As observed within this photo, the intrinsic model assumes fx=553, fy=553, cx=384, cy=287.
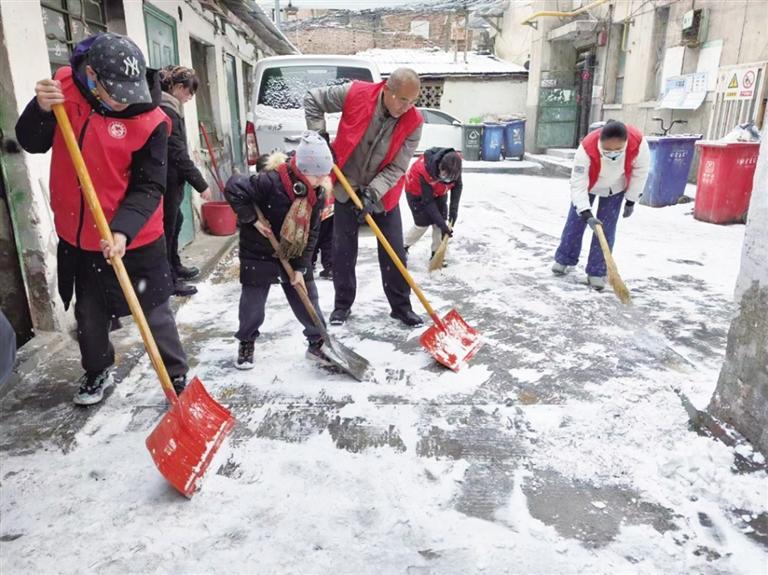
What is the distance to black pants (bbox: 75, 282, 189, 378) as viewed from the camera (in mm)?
2406

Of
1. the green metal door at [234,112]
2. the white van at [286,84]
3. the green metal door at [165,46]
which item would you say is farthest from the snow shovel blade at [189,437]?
the green metal door at [234,112]

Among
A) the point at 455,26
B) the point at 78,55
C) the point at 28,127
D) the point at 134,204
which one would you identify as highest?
the point at 455,26

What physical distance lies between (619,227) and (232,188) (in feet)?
18.0

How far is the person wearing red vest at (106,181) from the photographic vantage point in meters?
2.02

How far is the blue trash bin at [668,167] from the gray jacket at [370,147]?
5.79 metres

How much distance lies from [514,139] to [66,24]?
42.4ft

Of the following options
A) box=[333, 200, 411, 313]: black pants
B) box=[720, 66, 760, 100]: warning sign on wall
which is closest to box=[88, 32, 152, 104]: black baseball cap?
box=[333, 200, 411, 313]: black pants

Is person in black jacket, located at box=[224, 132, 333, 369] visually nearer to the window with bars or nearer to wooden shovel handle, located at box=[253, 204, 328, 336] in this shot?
wooden shovel handle, located at box=[253, 204, 328, 336]

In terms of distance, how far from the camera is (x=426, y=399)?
2697mm

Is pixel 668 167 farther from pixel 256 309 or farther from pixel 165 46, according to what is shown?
pixel 256 309

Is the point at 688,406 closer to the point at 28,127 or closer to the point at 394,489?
the point at 394,489

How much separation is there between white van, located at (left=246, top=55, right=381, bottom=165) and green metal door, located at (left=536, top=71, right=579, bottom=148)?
34.3ft

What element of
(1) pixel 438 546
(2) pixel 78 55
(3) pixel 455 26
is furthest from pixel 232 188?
(3) pixel 455 26

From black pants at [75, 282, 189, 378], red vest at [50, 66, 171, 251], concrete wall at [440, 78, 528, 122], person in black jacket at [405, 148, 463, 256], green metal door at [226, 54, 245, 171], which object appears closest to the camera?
red vest at [50, 66, 171, 251]
